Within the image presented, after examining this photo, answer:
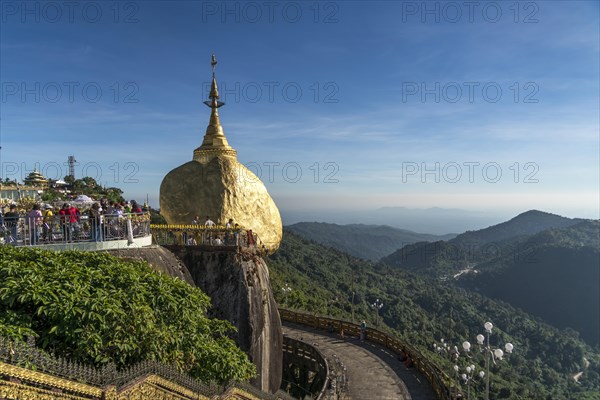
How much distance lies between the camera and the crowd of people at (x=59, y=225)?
1473 cm

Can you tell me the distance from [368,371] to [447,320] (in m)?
82.5

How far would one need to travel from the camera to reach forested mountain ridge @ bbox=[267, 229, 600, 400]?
75.9 m

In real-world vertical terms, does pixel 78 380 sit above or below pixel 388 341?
above

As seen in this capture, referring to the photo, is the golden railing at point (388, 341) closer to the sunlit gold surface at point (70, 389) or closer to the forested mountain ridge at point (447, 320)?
the sunlit gold surface at point (70, 389)

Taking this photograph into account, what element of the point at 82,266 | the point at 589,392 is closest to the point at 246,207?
the point at 82,266

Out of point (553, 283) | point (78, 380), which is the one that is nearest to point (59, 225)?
point (78, 380)

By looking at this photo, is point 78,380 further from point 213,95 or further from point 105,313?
point 213,95

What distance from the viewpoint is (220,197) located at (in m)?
21.4

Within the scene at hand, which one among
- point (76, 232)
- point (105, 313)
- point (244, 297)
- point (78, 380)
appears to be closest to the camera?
point (78, 380)

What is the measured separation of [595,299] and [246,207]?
6444 inches

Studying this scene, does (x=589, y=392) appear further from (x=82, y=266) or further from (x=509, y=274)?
(x=82, y=266)

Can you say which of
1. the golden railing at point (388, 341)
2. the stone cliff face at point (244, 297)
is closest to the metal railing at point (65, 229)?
the stone cliff face at point (244, 297)

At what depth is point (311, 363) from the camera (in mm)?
22625

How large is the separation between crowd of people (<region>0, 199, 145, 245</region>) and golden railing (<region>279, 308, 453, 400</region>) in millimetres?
14001
